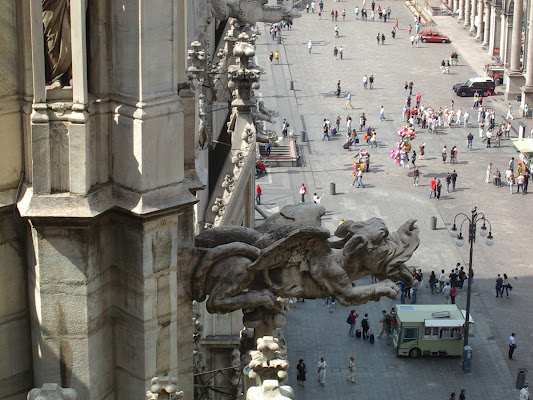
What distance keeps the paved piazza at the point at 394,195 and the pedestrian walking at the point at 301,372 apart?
1.04ft

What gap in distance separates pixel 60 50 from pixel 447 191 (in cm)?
6631

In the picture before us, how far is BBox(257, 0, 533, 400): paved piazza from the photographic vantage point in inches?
2010

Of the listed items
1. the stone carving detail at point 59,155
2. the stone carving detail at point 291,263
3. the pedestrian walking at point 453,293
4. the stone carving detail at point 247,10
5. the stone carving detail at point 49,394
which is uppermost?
the stone carving detail at point 247,10

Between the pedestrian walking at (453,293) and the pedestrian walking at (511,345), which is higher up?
the pedestrian walking at (453,293)

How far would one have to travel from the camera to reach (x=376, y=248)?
1180 cm

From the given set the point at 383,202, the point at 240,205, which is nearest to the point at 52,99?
the point at 240,205

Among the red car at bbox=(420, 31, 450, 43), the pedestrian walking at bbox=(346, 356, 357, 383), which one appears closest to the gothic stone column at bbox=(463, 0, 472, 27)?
the red car at bbox=(420, 31, 450, 43)

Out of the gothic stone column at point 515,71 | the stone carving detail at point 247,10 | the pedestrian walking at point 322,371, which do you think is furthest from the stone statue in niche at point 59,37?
the gothic stone column at point 515,71

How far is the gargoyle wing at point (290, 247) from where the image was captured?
11.4 metres

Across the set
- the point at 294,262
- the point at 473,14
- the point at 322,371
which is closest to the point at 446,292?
the point at 322,371

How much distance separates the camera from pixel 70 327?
34.9ft

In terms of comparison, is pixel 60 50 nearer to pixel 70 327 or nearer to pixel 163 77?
pixel 163 77

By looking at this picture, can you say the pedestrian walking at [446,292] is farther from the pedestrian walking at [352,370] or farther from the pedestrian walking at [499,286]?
the pedestrian walking at [352,370]

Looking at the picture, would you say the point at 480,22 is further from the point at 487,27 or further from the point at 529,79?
the point at 529,79
